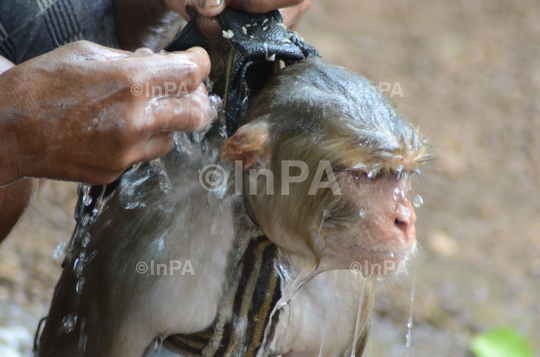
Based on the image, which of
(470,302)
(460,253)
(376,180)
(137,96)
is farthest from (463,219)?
(137,96)

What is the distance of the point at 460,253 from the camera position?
4.72m

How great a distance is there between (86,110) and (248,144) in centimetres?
45

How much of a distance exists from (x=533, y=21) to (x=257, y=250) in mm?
7253

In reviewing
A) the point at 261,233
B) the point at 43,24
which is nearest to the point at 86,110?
the point at 261,233

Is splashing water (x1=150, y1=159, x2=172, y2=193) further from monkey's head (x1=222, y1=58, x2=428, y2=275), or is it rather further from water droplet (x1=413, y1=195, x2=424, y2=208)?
water droplet (x1=413, y1=195, x2=424, y2=208)

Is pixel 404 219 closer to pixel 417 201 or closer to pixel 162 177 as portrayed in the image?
pixel 417 201

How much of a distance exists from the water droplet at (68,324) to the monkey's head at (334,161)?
0.81m

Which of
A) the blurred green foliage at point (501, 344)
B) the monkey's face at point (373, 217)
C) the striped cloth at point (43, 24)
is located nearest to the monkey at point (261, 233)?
the monkey's face at point (373, 217)

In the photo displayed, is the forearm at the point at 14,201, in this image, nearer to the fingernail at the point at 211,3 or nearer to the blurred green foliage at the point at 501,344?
the fingernail at the point at 211,3

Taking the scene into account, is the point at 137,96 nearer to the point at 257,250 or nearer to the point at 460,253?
the point at 257,250

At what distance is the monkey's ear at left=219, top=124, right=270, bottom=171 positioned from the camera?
171 centimetres

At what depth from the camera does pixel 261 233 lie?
2.00 metres

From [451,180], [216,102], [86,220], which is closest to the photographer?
[216,102]

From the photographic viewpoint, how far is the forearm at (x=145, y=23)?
8.27 ft
